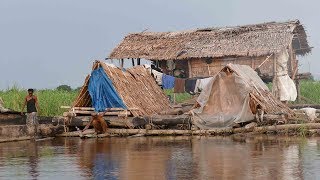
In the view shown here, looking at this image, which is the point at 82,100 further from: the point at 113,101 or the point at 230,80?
the point at 230,80

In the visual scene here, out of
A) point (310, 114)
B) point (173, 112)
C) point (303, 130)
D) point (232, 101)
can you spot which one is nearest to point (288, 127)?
point (303, 130)

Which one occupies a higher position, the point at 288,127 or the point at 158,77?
the point at 158,77

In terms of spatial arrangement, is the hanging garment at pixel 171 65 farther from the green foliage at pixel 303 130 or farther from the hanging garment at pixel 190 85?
the green foliage at pixel 303 130

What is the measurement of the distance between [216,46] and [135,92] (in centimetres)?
867

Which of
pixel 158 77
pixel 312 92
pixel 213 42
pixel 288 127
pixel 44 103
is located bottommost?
pixel 288 127

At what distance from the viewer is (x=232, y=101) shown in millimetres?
20844

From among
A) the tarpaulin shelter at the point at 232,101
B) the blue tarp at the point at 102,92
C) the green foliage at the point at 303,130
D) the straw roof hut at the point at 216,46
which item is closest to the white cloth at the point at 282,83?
the straw roof hut at the point at 216,46

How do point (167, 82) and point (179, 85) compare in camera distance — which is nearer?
point (167, 82)

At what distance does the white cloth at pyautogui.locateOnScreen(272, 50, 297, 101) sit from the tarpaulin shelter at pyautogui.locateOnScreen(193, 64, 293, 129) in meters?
7.07

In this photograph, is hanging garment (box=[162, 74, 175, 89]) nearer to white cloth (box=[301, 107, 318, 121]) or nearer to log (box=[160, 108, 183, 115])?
log (box=[160, 108, 183, 115])

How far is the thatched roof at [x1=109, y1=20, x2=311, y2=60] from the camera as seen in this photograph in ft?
94.7

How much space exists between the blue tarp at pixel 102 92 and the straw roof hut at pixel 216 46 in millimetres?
8725

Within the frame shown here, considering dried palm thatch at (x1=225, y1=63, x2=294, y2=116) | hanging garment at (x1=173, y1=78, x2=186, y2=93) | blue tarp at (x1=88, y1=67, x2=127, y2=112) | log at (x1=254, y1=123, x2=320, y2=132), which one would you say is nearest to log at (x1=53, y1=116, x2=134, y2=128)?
blue tarp at (x1=88, y1=67, x2=127, y2=112)

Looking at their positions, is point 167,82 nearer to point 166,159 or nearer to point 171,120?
point 171,120
